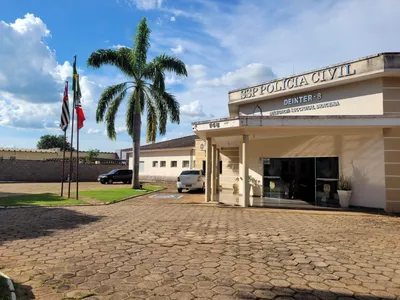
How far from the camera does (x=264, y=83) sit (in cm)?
1777

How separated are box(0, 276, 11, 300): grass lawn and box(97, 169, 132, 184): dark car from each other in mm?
29994

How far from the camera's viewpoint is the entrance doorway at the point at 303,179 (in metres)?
15.3

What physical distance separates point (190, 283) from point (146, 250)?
2.10 meters

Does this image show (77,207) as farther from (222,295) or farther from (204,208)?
(222,295)

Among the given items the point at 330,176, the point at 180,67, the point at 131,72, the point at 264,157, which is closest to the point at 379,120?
the point at 330,176

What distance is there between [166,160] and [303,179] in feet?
72.1

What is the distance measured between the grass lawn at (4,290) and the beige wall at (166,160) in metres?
29.1

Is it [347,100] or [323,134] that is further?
[347,100]

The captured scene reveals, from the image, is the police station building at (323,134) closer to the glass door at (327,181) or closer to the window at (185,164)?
the glass door at (327,181)

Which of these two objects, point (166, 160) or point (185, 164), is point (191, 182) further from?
point (166, 160)

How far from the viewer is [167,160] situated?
3662 centimetres

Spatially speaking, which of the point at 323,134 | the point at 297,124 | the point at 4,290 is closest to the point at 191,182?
the point at 323,134

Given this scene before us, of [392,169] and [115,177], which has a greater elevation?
[392,169]

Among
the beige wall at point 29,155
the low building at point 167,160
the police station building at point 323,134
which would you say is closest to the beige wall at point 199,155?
the low building at point 167,160
